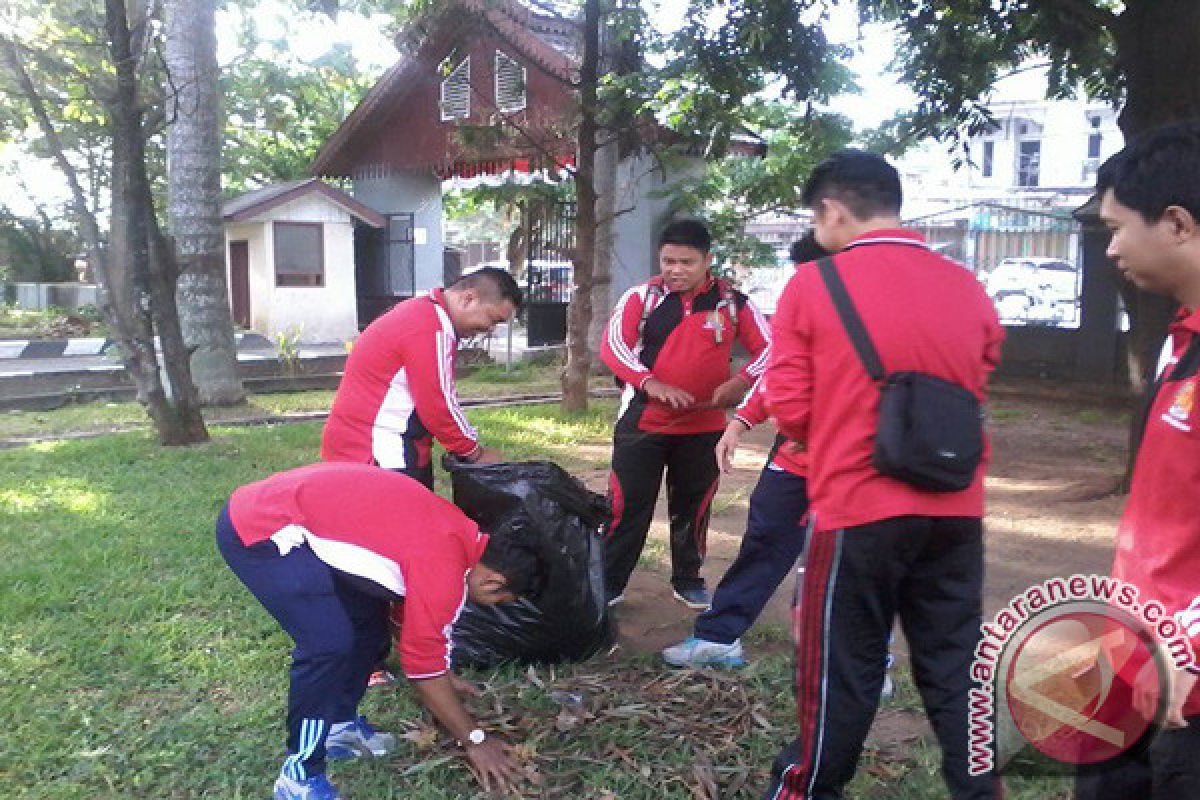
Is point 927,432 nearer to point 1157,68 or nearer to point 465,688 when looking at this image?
point 465,688

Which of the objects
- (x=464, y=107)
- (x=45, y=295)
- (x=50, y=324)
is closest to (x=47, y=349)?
(x=50, y=324)

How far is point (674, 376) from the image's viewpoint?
448 cm

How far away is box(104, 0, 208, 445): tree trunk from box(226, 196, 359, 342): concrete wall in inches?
356

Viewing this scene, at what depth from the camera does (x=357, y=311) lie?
18.9 metres

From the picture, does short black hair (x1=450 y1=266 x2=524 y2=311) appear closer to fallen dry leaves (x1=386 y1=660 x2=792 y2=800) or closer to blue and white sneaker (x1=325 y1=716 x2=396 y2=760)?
fallen dry leaves (x1=386 y1=660 x2=792 y2=800)

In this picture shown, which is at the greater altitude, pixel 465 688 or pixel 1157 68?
pixel 1157 68

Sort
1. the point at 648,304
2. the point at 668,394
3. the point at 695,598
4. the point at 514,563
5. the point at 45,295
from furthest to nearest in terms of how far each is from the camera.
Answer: the point at 45,295 → the point at 695,598 → the point at 648,304 → the point at 668,394 → the point at 514,563

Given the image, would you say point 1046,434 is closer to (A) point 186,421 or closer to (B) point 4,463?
(A) point 186,421

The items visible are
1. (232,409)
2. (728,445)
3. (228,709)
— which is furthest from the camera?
(232,409)

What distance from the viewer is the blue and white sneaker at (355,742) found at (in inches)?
131

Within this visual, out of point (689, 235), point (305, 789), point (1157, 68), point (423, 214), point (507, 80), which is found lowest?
point (305, 789)

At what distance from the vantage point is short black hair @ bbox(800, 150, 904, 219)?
8.67ft

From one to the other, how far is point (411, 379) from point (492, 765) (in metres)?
1.36

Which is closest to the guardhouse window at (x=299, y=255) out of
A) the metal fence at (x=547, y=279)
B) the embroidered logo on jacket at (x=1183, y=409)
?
the metal fence at (x=547, y=279)
